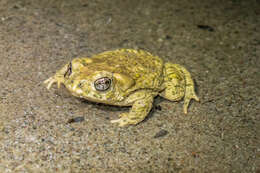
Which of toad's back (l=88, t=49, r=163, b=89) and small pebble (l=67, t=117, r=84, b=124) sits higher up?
toad's back (l=88, t=49, r=163, b=89)

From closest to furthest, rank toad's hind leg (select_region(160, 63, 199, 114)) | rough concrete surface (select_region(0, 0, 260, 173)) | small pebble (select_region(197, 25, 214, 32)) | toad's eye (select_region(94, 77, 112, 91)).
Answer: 1. rough concrete surface (select_region(0, 0, 260, 173))
2. toad's eye (select_region(94, 77, 112, 91))
3. toad's hind leg (select_region(160, 63, 199, 114))
4. small pebble (select_region(197, 25, 214, 32))

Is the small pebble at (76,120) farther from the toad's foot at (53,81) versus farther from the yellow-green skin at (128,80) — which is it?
the toad's foot at (53,81)

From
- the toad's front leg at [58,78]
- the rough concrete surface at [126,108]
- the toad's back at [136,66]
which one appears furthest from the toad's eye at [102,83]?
the toad's front leg at [58,78]

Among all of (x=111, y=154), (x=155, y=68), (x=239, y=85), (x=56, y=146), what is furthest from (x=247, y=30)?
(x=56, y=146)

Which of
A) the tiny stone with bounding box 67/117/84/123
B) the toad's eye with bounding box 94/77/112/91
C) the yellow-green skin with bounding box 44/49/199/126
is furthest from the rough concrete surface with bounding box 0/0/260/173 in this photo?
the toad's eye with bounding box 94/77/112/91

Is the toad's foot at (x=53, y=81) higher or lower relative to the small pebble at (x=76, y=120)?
higher

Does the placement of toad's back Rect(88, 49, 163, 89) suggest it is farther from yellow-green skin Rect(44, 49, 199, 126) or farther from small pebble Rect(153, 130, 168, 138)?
small pebble Rect(153, 130, 168, 138)
